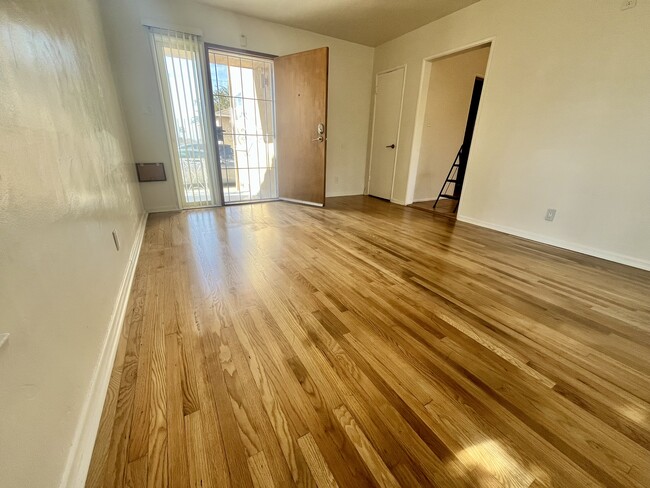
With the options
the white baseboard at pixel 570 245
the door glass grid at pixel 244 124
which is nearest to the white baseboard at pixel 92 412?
the door glass grid at pixel 244 124

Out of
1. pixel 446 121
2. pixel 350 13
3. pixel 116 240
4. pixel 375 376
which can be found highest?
pixel 350 13

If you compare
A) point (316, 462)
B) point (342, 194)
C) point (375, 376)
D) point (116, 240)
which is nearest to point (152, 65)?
point (116, 240)

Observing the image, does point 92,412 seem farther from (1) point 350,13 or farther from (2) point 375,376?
(1) point 350,13

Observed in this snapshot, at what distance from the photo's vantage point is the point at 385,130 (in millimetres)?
4445

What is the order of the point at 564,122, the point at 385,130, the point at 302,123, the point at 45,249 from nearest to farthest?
the point at 45,249, the point at 564,122, the point at 302,123, the point at 385,130

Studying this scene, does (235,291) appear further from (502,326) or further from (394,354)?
(502,326)

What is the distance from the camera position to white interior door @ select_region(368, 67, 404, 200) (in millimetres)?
4145

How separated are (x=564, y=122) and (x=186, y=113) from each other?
13.9 feet

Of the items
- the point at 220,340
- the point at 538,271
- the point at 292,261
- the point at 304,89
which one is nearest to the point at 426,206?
the point at 538,271

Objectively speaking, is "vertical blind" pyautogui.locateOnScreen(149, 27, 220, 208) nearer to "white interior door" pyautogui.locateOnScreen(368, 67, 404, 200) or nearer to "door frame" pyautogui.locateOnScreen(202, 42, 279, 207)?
"door frame" pyautogui.locateOnScreen(202, 42, 279, 207)

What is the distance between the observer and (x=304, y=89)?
11.9 ft

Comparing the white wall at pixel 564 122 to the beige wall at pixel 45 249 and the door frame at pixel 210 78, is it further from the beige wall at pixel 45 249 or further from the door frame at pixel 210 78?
the beige wall at pixel 45 249

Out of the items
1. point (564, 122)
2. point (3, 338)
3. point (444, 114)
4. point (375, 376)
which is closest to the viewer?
point (3, 338)

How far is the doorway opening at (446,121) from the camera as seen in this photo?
3934mm
